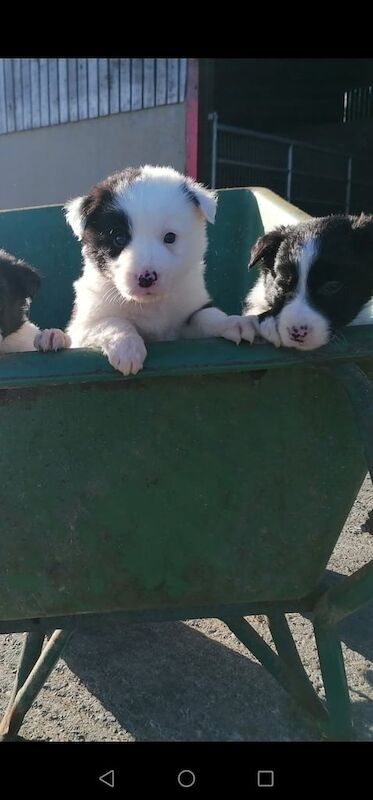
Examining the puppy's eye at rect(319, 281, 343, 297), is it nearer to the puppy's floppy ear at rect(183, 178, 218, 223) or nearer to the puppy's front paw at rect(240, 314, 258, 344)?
the puppy's front paw at rect(240, 314, 258, 344)

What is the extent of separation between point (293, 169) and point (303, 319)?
722cm

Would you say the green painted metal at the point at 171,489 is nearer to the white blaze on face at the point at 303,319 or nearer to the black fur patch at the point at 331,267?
the white blaze on face at the point at 303,319

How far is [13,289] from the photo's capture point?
1.98 metres

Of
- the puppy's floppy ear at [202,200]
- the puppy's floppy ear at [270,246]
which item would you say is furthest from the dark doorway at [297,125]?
the puppy's floppy ear at [270,246]

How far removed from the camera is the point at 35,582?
5.05 ft

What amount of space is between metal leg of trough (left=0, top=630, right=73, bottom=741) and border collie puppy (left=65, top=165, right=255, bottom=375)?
2.63 ft

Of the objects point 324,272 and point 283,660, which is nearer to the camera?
point 324,272

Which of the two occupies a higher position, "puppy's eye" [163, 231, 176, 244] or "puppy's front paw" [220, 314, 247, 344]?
"puppy's eye" [163, 231, 176, 244]

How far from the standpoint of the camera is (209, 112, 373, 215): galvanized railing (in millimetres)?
7102

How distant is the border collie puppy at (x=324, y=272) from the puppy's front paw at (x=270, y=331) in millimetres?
55

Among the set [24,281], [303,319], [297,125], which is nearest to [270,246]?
[303,319]

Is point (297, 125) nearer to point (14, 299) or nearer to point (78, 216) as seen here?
point (78, 216)
